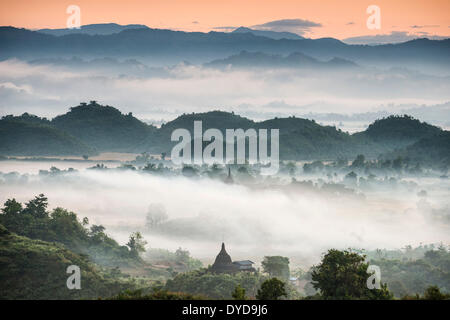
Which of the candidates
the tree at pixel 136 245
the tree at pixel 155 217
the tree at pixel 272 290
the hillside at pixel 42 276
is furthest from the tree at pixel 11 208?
the tree at pixel 272 290

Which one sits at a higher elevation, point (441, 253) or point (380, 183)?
point (380, 183)

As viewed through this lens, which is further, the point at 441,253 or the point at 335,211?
the point at 335,211

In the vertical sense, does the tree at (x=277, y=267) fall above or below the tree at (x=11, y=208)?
below

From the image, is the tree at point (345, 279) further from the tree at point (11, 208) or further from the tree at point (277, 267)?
the tree at point (11, 208)

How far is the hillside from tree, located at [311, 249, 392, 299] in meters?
24.4

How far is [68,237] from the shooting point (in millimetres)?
89625

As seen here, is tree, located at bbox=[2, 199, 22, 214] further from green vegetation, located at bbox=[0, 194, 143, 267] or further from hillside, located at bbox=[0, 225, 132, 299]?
hillside, located at bbox=[0, 225, 132, 299]

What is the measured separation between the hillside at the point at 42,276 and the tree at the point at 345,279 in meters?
24.4

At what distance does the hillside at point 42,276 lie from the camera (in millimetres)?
64062
